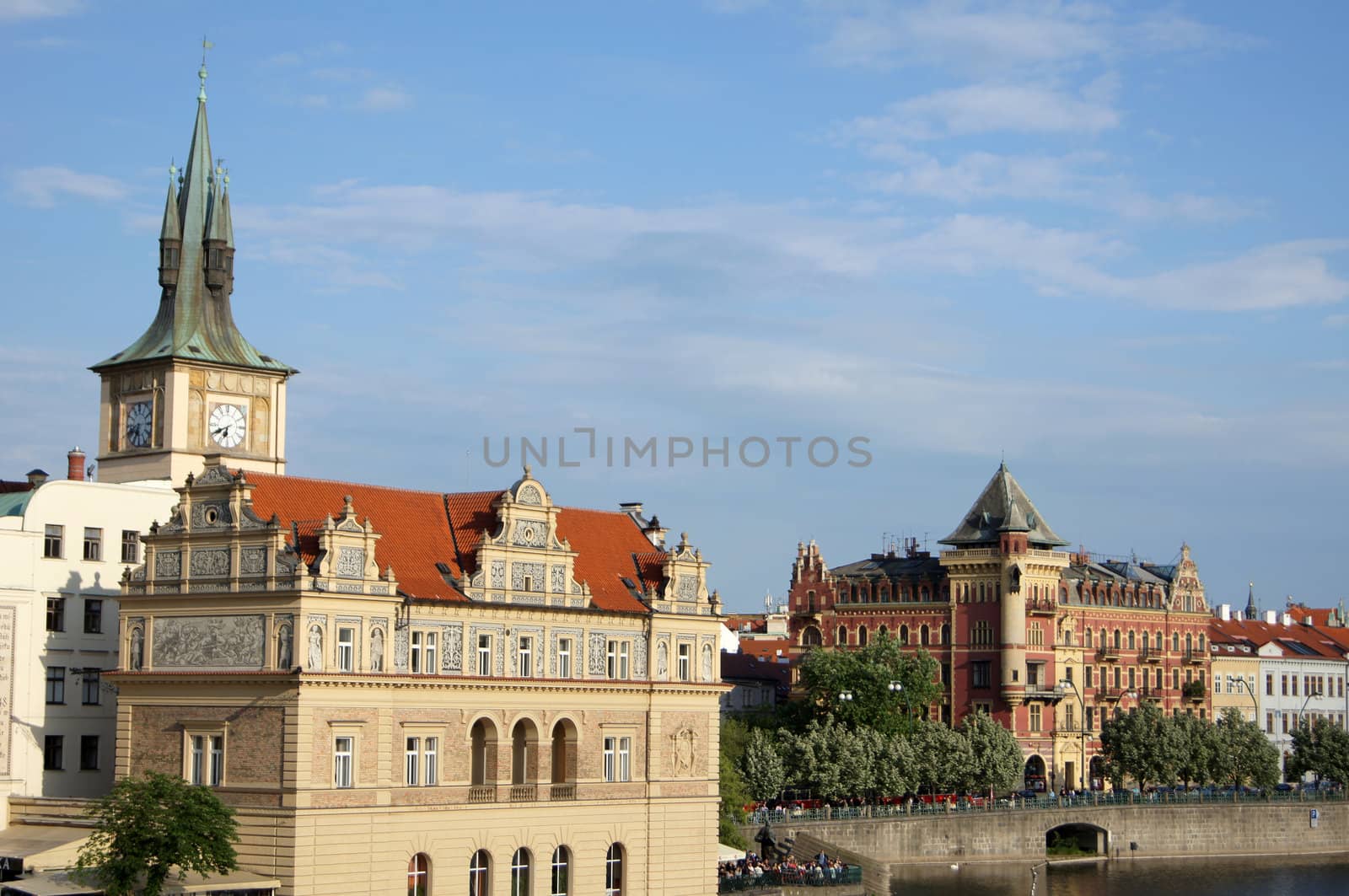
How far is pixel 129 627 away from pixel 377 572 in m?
9.03

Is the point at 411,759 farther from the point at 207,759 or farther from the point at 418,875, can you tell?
the point at 207,759

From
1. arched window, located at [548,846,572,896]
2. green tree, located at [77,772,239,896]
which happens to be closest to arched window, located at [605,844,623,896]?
arched window, located at [548,846,572,896]

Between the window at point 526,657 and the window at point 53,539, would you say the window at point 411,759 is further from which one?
the window at point 53,539

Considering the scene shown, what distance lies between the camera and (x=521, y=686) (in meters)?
79.0

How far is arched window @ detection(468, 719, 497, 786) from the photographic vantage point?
78375 mm

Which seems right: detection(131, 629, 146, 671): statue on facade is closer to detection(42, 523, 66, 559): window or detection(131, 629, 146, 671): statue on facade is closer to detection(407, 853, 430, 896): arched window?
detection(42, 523, 66, 559): window

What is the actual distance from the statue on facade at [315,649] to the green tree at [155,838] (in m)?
5.31

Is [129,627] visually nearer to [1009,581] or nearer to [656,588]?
[656,588]

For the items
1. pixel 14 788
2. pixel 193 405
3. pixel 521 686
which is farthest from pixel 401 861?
pixel 193 405

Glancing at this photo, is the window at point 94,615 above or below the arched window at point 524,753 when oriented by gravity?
above

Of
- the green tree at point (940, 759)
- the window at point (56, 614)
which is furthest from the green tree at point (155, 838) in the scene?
the green tree at point (940, 759)

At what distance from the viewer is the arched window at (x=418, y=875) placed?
246 ft

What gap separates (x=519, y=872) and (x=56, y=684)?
19024mm

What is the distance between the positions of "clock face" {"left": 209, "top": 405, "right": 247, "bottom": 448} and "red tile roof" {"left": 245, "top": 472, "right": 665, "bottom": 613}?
40.3 feet
